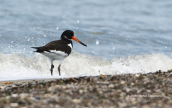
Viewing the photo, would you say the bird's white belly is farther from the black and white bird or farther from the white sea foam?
the white sea foam

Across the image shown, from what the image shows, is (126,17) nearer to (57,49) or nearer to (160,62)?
(160,62)

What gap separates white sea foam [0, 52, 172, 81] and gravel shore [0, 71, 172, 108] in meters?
4.22

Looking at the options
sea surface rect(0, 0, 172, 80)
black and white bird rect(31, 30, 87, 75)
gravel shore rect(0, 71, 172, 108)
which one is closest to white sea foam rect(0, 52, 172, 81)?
sea surface rect(0, 0, 172, 80)

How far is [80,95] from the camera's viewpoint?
5.05 meters

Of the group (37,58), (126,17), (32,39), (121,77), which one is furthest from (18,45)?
(126,17)

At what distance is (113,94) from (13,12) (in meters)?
19.1

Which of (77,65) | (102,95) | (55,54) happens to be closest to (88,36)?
(77,65)

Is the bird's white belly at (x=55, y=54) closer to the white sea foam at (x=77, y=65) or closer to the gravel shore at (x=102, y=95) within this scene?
the white sea foam at (x=77, y=65)

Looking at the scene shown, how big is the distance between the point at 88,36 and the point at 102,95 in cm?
1405

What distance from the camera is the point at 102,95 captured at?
5.08m

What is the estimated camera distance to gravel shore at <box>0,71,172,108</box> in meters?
4.61

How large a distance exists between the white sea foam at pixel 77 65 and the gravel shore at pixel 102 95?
422 centimetres

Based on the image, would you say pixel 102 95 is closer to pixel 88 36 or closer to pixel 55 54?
pixel 55 54

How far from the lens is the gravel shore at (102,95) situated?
15.1 ft
